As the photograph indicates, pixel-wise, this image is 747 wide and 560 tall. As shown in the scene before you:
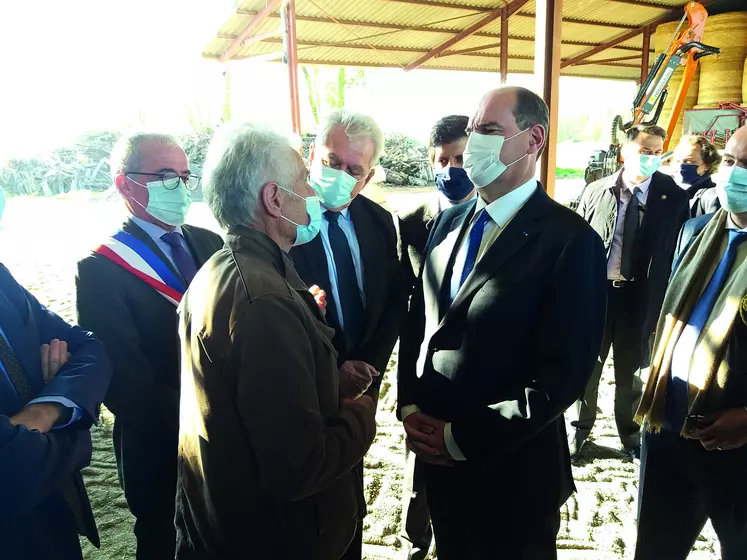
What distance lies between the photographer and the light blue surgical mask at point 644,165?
3.39m

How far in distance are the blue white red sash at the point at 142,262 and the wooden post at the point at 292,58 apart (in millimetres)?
5877

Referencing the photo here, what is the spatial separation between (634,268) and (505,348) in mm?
2326

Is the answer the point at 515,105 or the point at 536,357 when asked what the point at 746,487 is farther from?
the point at 515,105

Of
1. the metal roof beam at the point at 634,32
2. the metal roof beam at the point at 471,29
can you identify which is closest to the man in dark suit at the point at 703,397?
the metal roof beam at the point at 471,29

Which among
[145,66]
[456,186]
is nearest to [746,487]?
[456,186]

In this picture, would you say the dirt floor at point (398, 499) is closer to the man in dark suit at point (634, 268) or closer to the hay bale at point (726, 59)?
the man in dark suit at point (634, 268)

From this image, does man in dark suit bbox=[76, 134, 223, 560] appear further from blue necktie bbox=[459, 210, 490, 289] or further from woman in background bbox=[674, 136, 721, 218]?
woman in background bbox=[674, 136, 721, 218]

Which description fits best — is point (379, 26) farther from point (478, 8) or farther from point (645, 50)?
point (645, 50)

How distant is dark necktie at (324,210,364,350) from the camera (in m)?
2.22

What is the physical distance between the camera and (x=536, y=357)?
5.01 ft

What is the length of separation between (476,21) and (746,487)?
10.5 metres

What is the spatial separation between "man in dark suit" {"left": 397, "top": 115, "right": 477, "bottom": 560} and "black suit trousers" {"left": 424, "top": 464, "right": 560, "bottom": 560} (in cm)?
49

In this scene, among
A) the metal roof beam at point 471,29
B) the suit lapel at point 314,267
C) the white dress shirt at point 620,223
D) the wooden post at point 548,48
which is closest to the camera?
the suit lapel at point 314,267

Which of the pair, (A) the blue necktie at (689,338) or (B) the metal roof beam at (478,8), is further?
(B) the metal roof beam at (478,8)
